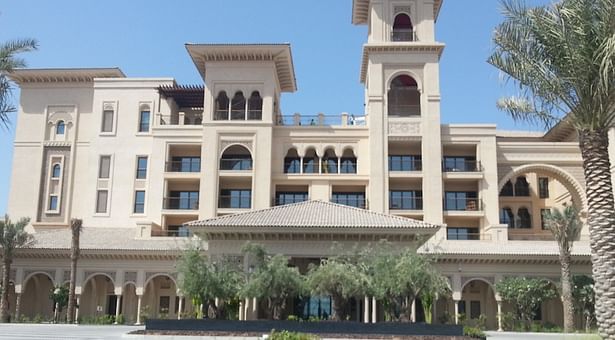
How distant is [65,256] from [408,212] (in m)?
22.8

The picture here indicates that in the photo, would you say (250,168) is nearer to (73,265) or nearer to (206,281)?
(73,265)

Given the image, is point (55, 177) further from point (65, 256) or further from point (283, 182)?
point (283, 182)

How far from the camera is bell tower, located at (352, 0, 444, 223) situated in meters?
43.3

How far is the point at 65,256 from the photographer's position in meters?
39.8

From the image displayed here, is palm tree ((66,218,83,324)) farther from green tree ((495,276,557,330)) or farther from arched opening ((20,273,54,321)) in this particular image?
green tree ((495,276,557,330))

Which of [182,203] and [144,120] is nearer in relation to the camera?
[182,203]

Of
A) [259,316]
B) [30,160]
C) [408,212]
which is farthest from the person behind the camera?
[30,160]

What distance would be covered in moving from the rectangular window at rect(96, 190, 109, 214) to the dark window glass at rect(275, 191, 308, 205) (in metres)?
12.9

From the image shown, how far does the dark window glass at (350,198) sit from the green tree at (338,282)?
17.9m

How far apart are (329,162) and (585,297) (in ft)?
64.5

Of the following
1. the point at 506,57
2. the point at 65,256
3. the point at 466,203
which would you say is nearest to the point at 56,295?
the point at 65,256

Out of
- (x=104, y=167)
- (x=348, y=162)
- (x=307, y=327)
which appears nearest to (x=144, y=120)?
(x=104, y=167)

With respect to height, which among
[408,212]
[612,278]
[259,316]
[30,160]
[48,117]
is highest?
[48,117]

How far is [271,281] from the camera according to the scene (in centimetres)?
2630
